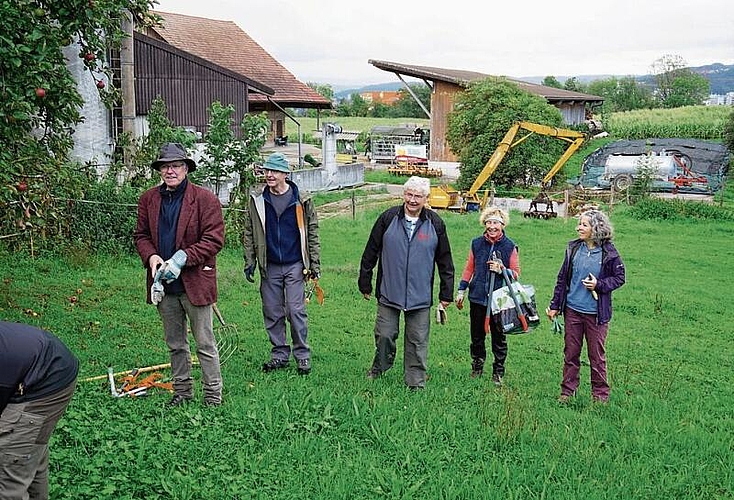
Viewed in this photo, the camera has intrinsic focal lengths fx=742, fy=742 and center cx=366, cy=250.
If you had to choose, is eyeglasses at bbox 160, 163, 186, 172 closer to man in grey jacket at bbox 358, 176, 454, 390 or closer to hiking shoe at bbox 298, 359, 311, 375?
man in grey jacket at bbox 358, 176, 454, 390

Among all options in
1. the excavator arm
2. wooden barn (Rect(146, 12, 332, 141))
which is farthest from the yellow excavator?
wooden barn (Rect(146, 12, 332, 141))

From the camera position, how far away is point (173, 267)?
5.31 metres

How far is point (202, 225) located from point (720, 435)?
420 centimetres

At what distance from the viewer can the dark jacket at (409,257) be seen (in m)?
6.36

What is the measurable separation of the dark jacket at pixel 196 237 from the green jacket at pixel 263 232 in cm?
107

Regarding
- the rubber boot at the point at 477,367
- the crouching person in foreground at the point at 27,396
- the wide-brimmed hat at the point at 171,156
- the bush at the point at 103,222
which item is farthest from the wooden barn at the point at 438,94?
the crouching person in foreground at the point at 27,396

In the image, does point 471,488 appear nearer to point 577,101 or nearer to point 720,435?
point 720,435

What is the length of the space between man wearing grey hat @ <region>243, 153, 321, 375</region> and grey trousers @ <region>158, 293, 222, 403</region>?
1175mm

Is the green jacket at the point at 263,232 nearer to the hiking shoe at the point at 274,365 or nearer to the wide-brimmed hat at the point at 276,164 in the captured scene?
the wide-brimmed hat at the point at 276,164

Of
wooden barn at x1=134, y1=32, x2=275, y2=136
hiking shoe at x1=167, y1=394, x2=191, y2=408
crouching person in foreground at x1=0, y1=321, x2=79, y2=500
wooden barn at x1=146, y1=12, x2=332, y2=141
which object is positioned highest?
wooden barn at x1=146, y1=12, x2=332, y2=141

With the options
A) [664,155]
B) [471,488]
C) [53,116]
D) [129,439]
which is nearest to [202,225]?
[129,439]

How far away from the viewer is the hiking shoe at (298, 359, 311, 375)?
6781 millimetres

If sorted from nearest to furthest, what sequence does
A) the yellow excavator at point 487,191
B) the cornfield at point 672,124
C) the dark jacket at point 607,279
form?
the dark jacket at point 607,279 → the yellow excavator at point 487,191 → the cornfield at point 672,124

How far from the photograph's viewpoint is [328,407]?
18.0 ft
